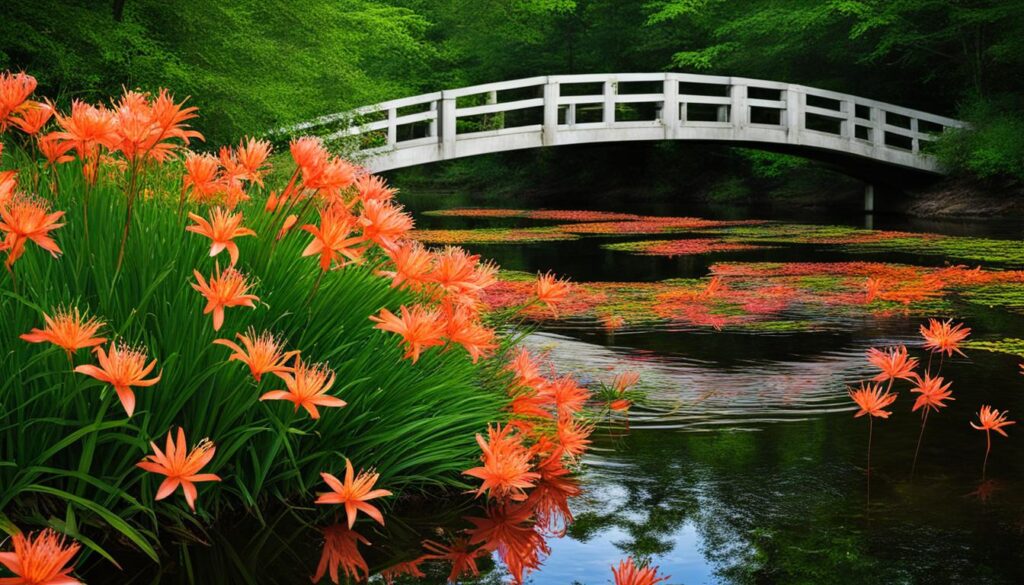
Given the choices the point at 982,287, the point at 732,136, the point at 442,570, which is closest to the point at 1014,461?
the point at 442,570

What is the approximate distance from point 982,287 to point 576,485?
25.3 feet

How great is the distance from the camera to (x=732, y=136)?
23.3 meters

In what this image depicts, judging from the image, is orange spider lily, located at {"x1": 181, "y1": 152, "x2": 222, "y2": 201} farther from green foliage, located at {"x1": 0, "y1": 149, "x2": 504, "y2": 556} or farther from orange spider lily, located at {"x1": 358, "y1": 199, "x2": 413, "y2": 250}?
orange spider lily, located at {"x1": 358, "y1": 199, "x2": 413, "y2": 250}

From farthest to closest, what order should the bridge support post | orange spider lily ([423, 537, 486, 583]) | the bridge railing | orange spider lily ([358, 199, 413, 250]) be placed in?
the bridge support post < the bridge railing < orange spider lily ([423, 537, 486, 583]) < orange spider lily ([358, 199, 413, 250])

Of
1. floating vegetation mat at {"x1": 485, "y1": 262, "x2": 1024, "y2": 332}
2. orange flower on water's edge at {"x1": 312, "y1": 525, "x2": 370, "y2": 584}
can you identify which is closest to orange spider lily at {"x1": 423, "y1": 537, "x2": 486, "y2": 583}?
orange flower on water's edge at {"x1": 312, "y1": 525, "x2": 370, "y2": 584}

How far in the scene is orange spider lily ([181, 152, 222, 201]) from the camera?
3375 millimetres

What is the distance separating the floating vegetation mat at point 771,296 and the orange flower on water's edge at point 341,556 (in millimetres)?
4558

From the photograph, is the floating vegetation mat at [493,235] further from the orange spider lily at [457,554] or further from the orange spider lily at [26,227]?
the orange spider lily at [26,227]

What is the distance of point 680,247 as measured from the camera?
1588cm

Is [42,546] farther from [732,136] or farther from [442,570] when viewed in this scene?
[732,136]

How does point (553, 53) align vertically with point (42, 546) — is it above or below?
above

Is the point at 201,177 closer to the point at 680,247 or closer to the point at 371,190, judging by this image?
the point at 371,190

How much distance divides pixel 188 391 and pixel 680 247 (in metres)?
13.3

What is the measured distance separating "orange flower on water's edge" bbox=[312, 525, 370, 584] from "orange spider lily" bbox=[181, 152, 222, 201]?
1.05 metres
